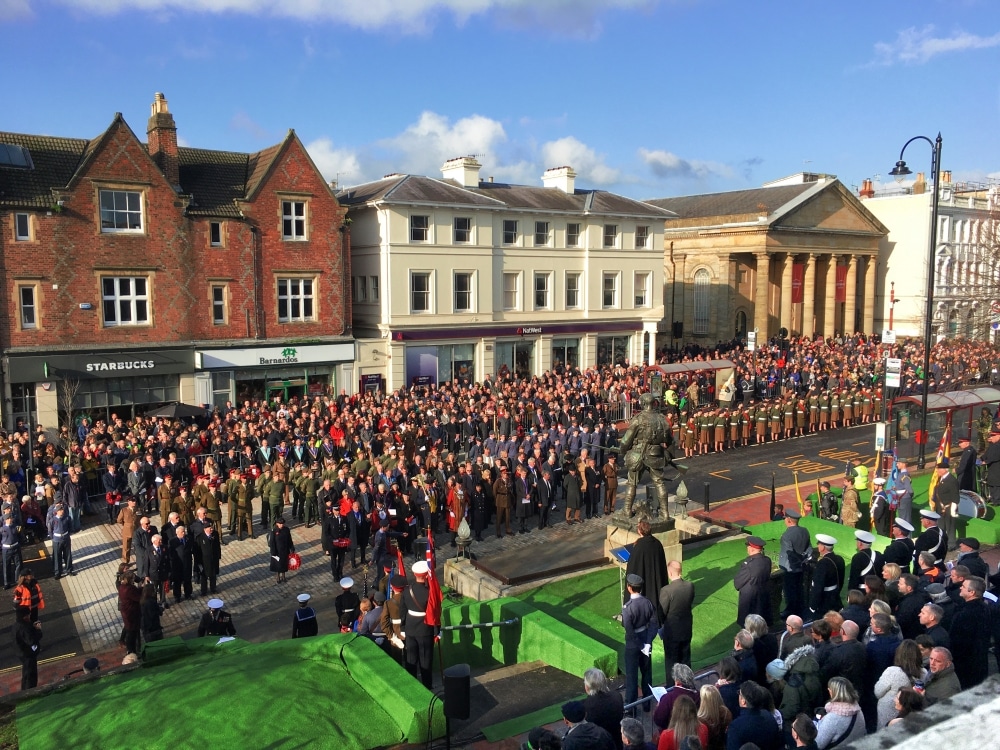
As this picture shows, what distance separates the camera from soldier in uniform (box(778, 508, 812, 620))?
1212 cm

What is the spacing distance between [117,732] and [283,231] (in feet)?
86.3

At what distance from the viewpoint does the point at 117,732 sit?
834 cm

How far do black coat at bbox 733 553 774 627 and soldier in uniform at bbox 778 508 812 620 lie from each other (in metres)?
1.31

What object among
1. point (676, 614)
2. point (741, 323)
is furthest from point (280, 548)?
point (741, 323)

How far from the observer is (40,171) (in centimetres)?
2800

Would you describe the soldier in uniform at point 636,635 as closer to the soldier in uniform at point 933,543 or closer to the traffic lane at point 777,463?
the soldier in uniform at point 933,543

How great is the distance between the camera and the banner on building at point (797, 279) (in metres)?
56.2

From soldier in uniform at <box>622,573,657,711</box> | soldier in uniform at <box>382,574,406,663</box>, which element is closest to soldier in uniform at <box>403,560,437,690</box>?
soldier in uniform at <box>382,574,406,663</box>

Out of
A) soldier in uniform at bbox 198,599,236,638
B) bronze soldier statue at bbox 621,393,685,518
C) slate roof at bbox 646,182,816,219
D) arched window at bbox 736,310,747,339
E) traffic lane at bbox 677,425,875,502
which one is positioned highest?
slate roof at bbox 646,182,816,219

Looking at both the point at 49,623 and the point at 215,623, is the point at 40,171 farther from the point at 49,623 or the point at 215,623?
the point at 215,623

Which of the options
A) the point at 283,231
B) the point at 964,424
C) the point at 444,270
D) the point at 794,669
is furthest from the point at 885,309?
the point at 794,669

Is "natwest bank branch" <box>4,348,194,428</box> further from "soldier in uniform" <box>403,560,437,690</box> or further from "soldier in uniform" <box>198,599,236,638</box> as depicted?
"soldier in uniform" <box>403,560,437,690</box>

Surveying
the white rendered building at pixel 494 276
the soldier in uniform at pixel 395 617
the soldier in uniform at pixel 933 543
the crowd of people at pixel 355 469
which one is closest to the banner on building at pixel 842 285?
the white rendered building at pixel 494 276

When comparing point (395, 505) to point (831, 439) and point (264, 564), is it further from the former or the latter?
point (831, 439)
